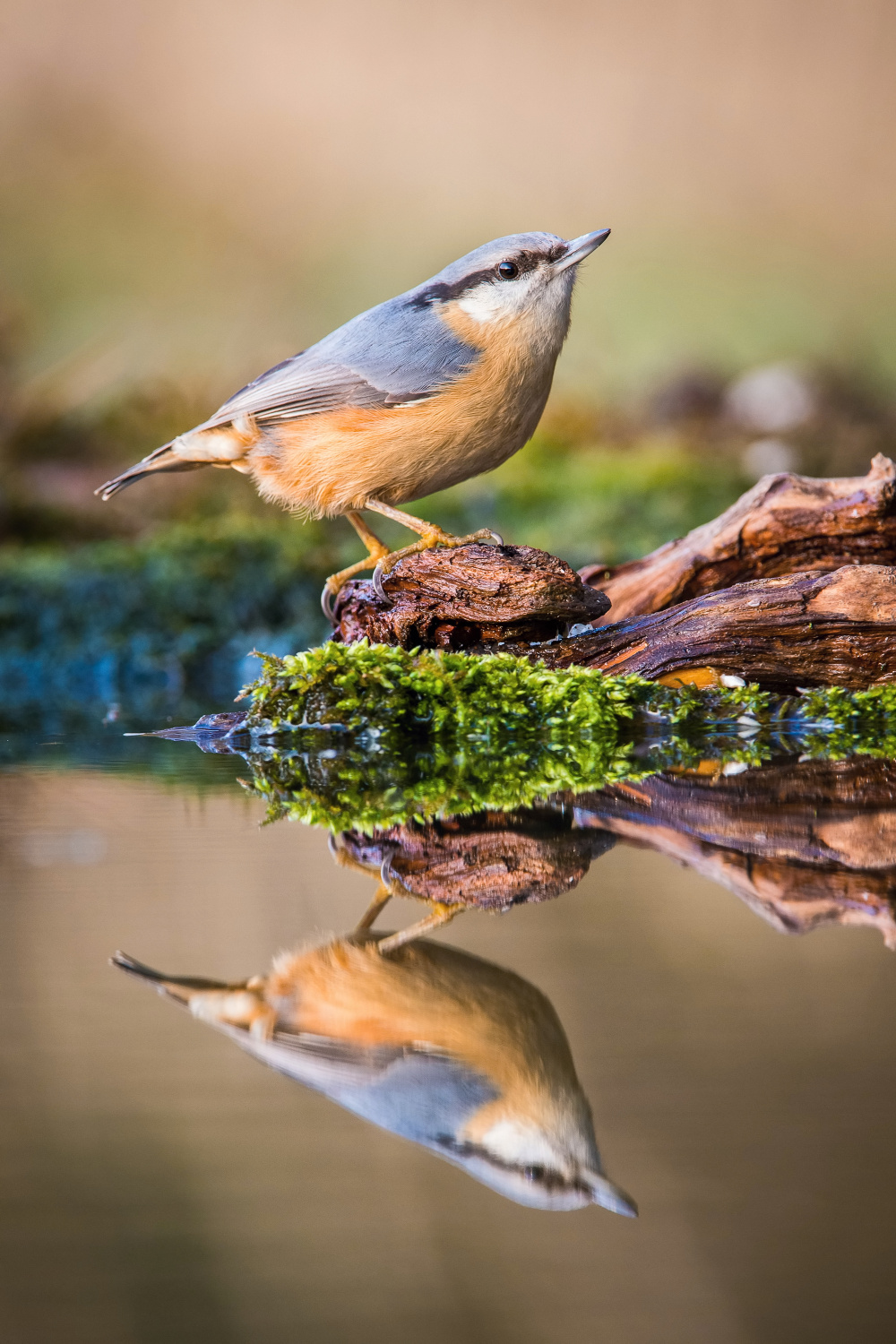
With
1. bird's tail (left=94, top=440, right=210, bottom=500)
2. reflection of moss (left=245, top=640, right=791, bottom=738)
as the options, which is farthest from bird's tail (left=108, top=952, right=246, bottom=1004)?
bird's tail (left=94, top=440, right=210, bottom=500)

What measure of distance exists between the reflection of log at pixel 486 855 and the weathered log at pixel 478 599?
148cm

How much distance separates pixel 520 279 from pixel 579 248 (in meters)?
0.21

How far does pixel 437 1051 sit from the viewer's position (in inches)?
51.7

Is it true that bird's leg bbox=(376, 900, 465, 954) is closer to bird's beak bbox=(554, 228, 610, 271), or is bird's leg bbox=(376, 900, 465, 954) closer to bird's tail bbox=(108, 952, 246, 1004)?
bird's tail bbox=(108, 952, 246, 1004)

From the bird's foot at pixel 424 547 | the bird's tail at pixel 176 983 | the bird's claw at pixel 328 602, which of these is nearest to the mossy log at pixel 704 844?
the bird's tail at pixel 176 983

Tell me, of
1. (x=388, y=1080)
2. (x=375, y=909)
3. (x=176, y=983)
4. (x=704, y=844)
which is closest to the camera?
(x=388, y=1080)

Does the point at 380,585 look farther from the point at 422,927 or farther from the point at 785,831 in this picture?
the point at 422,927

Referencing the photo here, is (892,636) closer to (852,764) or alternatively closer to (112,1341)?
(852,764)

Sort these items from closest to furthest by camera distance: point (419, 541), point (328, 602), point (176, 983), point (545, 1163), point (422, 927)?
1. point (545, 1163)
2. point (176, 983)
3. point (422, 927)
4. point (419, 541)
5. point (328, 602)

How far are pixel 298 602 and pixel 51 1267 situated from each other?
6.38m

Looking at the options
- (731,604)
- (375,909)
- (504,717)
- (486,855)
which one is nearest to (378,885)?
(375,909)

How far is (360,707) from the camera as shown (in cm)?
377

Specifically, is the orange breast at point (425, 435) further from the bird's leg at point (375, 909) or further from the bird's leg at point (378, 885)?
the bird's leg at point (375, 909)

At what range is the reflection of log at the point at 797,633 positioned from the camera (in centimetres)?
387
